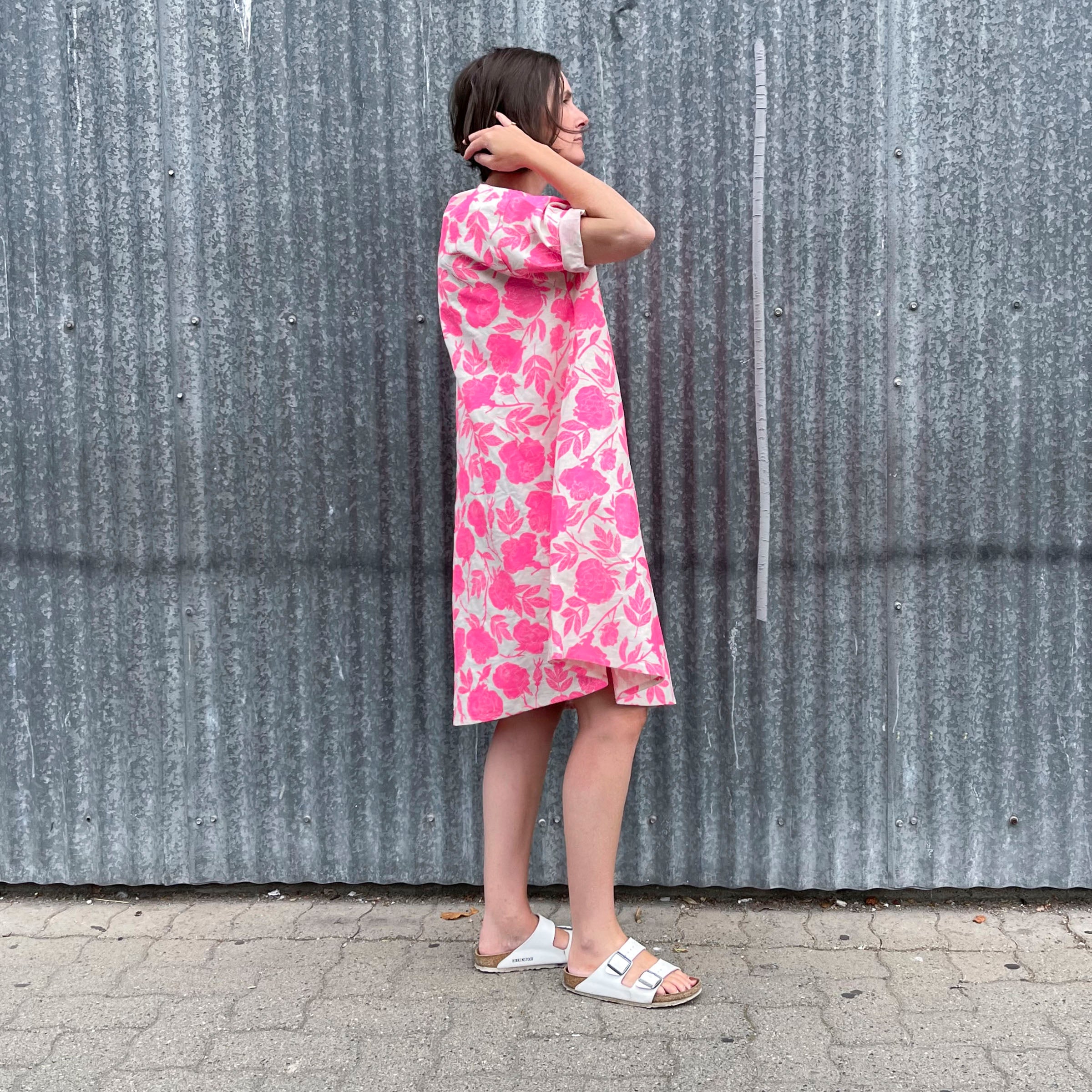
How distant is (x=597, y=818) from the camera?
226 centimetres

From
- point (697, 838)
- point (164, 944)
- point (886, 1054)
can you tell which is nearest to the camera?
point (886, 1054)

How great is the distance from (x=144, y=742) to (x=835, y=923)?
186 centimetres

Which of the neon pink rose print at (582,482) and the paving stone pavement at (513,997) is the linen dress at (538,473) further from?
the paving stone pavement at (513,997)

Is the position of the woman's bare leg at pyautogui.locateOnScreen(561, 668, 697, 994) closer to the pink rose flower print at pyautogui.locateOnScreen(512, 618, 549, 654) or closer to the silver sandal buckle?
the silver sandal buckle

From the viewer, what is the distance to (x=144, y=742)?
9.16ft

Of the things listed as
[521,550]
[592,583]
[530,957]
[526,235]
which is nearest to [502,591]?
[521,550]

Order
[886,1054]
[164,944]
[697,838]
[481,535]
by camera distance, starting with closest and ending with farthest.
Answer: [886,1054], [481,535], [164,944], [697,838]

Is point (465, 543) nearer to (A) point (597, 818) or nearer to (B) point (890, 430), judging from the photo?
(A) point (597, 818)

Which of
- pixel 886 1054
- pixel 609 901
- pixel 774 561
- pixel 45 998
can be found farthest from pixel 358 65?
pixel 886 1054

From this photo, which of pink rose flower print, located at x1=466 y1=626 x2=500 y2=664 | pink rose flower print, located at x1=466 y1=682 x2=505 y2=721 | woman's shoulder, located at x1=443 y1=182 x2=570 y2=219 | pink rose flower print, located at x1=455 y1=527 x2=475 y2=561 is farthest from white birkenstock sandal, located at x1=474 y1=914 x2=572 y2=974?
woman's shoulder, located at x1=443 y1=182 x2=570 y2=219

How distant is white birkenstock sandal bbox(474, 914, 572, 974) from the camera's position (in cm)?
236

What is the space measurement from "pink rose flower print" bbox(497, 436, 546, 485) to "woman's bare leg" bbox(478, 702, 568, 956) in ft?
1.85

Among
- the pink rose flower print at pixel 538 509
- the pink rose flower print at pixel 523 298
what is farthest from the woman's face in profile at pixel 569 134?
the pink rose flower print at pixel 538 509

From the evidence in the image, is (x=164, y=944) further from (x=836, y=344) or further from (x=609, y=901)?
(x=836, y=344)
